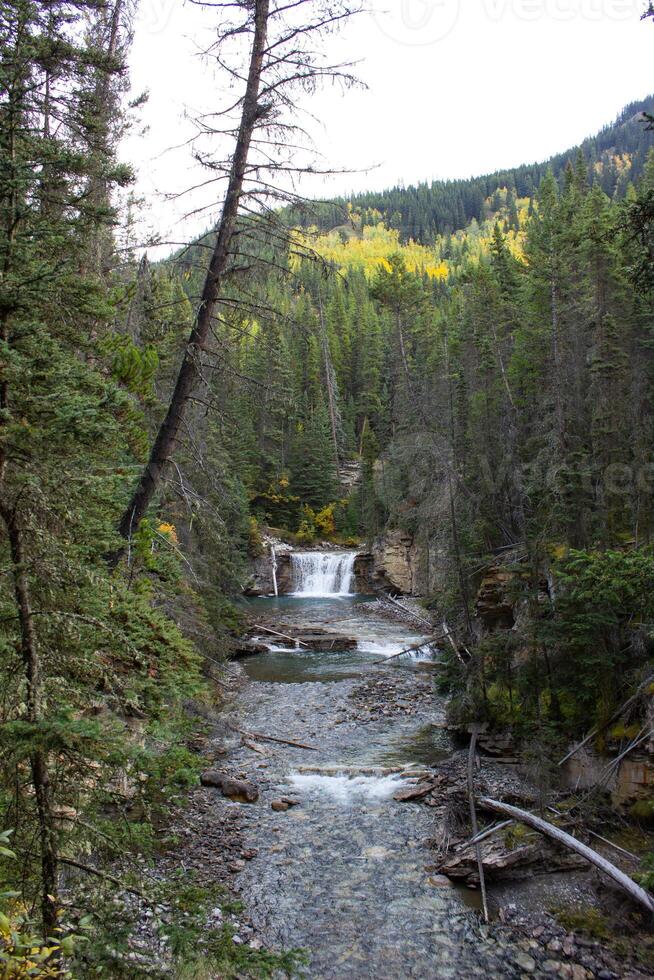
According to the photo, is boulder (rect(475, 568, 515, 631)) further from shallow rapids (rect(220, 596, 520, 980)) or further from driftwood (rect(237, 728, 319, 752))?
driftwood (rect(237, 728, 319, 752))

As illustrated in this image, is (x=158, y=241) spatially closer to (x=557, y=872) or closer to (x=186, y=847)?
(x=186, y=847)

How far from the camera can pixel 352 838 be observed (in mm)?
9242

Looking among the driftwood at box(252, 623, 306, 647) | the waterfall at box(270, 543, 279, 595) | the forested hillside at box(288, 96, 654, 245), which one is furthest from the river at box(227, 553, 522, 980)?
the forested hillside at box(288, 96, 654, 245)

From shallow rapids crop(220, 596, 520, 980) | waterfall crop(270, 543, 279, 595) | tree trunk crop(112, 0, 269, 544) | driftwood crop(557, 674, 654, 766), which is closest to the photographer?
shallow rapids crop(220, 596, 520, 980)

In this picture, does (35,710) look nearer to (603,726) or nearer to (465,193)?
(603,726)

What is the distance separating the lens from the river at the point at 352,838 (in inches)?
269

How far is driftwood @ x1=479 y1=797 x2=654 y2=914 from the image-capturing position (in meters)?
6.84

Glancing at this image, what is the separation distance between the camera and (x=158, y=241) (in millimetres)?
6973

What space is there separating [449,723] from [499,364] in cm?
1877

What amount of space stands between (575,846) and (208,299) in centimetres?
817

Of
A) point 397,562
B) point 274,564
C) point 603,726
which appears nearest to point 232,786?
point 603,726

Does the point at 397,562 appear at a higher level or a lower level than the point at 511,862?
lower

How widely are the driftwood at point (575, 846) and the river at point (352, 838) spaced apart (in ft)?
3.77

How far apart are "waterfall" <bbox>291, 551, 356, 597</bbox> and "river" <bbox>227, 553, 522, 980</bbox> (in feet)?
65.1
